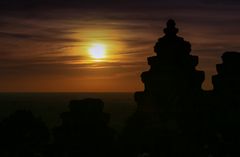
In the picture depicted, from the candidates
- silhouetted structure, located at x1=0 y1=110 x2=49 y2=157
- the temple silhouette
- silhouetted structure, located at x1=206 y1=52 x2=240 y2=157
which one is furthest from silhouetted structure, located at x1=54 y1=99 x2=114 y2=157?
silhouetted structure, located at x1=206 y1=52 x2=240 y2=157

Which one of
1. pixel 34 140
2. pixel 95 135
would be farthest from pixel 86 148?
pixel 34 140

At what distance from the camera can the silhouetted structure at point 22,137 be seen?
2323 inches

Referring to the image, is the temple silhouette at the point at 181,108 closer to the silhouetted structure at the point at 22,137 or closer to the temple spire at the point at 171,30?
the temple spire at the point at 171,30

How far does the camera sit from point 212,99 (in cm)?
5494

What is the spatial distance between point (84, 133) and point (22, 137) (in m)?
7.12

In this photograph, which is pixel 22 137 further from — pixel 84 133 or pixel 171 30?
pixel 171 30

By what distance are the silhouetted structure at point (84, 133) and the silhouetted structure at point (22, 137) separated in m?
2.73

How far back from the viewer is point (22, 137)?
195 ft

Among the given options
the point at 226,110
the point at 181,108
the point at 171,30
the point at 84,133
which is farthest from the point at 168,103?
the point at 84,133

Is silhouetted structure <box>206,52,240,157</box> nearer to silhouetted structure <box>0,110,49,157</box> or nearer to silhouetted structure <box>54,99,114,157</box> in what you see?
silhouetted structure <box>54,99,114,157</box>

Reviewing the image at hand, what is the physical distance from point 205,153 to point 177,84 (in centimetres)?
675

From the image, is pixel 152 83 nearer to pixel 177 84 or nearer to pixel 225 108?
pixel 177 84

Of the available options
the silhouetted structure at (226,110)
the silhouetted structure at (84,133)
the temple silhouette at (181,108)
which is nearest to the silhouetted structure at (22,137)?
the silhouetted structure at (84,133)

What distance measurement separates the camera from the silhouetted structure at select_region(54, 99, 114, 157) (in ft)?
185
